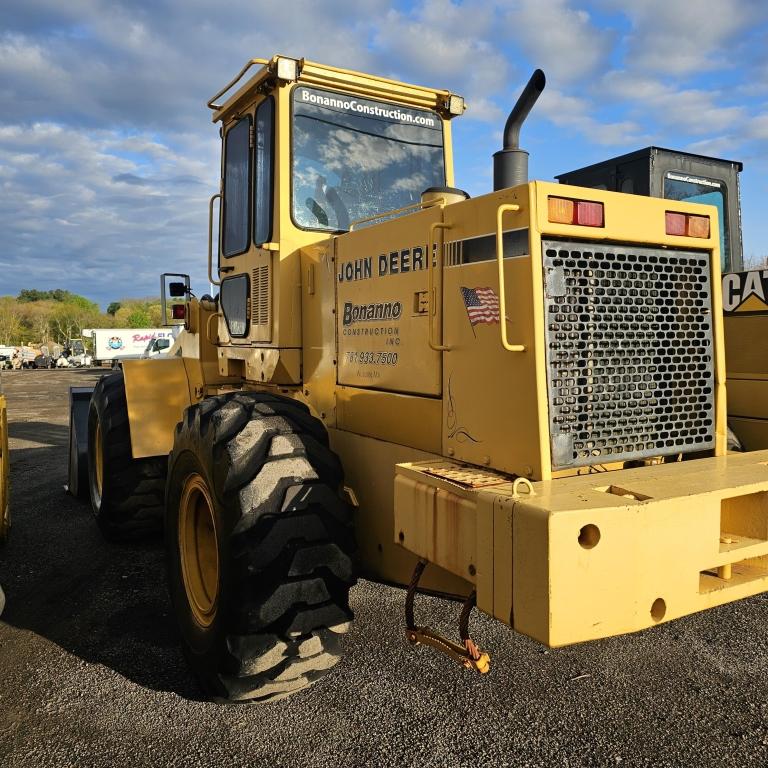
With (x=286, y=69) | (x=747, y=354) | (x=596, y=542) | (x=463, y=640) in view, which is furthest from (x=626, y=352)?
(x=286, y=69)

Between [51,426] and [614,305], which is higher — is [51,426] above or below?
below

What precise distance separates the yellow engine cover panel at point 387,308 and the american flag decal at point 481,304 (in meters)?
0.26

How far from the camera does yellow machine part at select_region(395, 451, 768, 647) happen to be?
194cm

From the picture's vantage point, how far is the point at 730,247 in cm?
560

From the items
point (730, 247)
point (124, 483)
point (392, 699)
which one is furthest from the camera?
point (730, 247)

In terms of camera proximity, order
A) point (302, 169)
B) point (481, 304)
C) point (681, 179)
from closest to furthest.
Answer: point (481, 304)
point (302, 169)
point (681, 179)

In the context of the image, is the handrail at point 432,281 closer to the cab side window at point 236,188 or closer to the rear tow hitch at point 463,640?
the rear tow hitch at point 463,640

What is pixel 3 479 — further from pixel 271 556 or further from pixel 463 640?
pixel 463 640

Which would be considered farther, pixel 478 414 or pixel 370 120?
pixel 370 120

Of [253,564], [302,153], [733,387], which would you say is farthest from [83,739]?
[733,387]

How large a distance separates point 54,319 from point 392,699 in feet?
293

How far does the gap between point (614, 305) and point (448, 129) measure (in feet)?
7.29

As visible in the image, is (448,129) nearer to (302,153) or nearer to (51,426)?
(302,153)

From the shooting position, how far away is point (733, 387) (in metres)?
3.95
